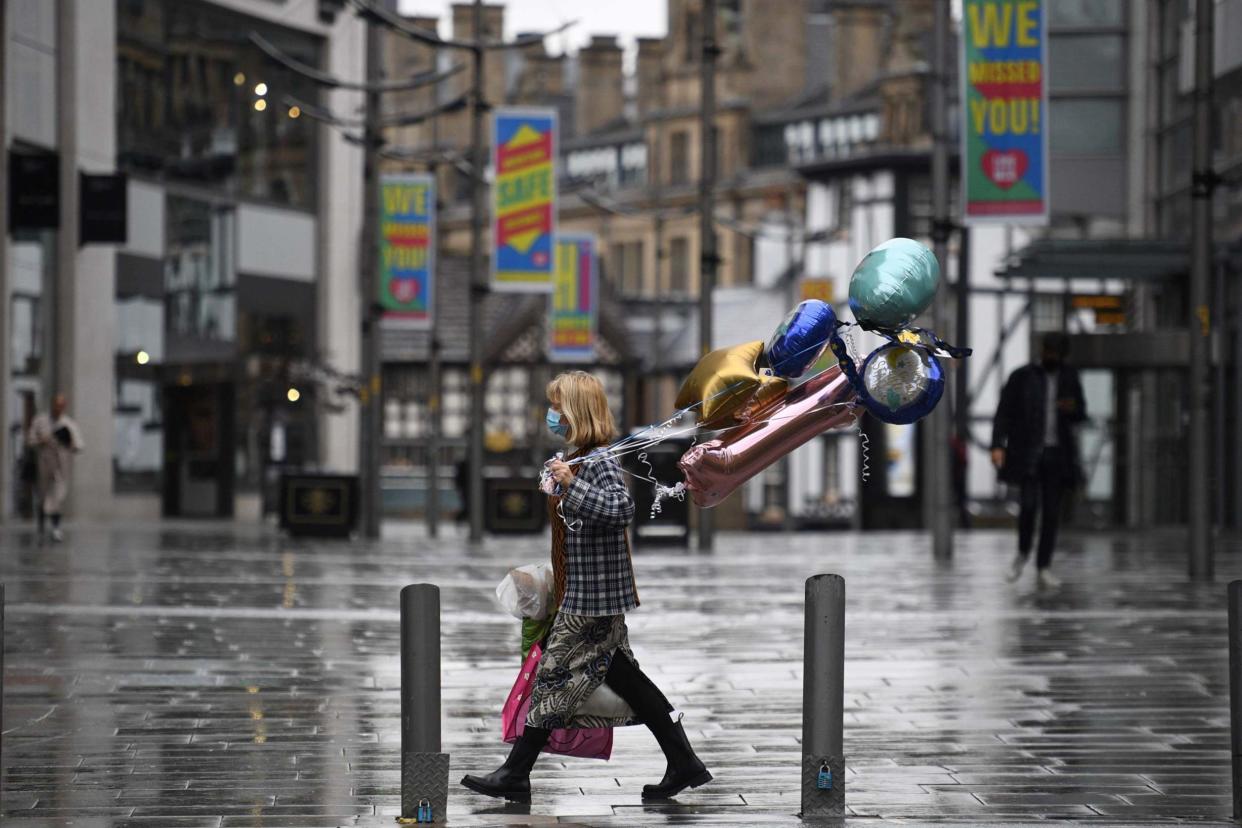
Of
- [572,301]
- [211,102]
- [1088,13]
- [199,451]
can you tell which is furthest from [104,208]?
[1088,13]

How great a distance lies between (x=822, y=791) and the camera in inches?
307

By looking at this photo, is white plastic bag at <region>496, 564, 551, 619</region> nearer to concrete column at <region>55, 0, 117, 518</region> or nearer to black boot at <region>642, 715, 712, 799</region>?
black boot at <region>642, 715, 712, 799</region>

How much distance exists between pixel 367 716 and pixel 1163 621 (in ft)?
22.5

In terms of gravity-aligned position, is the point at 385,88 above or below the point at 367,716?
above

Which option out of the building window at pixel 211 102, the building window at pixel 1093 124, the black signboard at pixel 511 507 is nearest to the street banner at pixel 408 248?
A: the black signboard at pixel 511 507

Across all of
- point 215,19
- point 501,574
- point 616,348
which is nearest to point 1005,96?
point 501,574

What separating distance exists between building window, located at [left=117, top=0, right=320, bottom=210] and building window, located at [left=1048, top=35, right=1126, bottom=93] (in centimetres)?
1346

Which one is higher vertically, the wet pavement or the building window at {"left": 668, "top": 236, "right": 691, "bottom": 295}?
the building window at {"left": 668, "top": 236, "right": 691, "bottom": 295}

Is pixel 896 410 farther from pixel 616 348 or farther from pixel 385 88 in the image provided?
pixel 616 348

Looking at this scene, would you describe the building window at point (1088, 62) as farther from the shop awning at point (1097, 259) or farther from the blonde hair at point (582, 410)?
the blonde hair at point (582, 410)

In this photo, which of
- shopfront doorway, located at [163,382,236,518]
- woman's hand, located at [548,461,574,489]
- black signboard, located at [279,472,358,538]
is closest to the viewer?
woman's hand, located at [548,461,574,489]

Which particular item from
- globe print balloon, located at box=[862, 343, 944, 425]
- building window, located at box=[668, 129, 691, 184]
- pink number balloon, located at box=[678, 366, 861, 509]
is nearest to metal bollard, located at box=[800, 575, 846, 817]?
pink number balloon, located at box=[678, 366, 861, 509]

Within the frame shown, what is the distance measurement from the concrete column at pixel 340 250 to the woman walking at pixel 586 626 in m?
39.0

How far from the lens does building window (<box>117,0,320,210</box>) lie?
1566 inches
